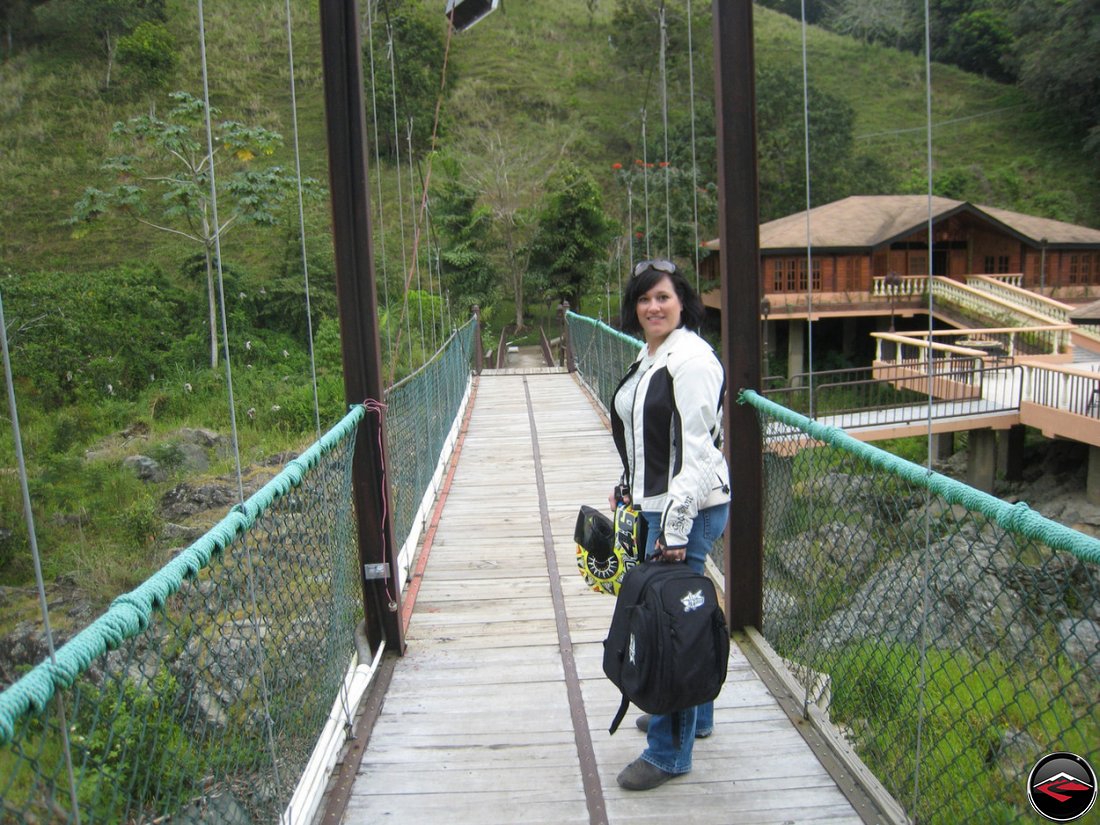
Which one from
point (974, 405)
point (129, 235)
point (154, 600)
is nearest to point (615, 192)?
point (129, 235)

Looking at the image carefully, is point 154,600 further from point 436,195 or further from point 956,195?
point 956,195

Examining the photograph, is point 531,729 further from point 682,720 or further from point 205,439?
point 205,439

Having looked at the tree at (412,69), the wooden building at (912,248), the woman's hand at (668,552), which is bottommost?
the woman's hand at (668,552)

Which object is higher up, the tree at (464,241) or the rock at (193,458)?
the tree at (464,241)

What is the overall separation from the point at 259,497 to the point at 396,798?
78 cm

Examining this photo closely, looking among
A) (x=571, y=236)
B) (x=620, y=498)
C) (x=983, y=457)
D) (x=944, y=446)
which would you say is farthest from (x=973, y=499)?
(x=571, y=236)

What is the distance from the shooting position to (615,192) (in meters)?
27.9

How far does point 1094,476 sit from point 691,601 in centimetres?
1300

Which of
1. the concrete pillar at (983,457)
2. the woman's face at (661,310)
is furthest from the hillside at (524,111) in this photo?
the woman's face at (661,310)

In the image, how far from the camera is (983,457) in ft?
46.4

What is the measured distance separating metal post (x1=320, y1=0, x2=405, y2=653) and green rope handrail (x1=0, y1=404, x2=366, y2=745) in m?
0.68

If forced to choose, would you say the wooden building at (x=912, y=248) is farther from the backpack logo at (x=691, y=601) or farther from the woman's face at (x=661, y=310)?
the backpack logo at (x=691, y=601)

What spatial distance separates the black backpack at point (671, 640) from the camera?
1.82 metres

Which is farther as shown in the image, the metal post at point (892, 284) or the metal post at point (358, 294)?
the metal post at point (892, 284)
